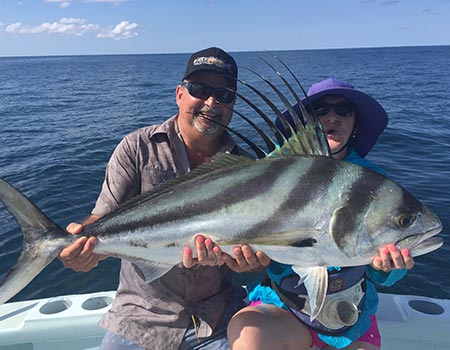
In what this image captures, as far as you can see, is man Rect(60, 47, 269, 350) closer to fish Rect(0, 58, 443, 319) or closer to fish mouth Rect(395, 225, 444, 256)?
fish Rect(0, 58, 443, 319)

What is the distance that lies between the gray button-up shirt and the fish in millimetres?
590

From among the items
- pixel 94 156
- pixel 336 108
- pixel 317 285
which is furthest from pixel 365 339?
pixel 94 156

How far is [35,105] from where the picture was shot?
24.3m

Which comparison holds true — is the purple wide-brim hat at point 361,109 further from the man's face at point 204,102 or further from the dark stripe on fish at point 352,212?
the dark stripe on fish at point 352,212

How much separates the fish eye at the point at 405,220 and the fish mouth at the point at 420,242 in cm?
8

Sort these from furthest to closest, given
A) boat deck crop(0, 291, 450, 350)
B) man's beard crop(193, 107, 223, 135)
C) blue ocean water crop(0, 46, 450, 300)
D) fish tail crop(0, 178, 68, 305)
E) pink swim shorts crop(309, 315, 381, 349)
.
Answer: blue ocean water crop(0, 46, 450, 300) → boat deck crop(0, 291, 450, 350) → man's beard crop(193, 107, 223, 135) → pink swim shorts crop(309, 315, 381, 349) → fish tail crop(0, 178, 68, 305)

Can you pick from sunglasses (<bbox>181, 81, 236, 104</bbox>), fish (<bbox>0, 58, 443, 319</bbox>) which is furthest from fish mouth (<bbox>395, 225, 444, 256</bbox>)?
sunglasses (<bbox>181, 81, 236, 104</bbox>)

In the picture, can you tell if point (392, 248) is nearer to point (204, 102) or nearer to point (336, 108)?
point (336, 108)

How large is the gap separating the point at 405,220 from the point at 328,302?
3.02 ft

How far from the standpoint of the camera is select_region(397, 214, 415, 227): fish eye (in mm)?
2354

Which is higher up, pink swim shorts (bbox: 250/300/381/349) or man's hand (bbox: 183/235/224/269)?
man's hand (bbox: 183/235/224/269)

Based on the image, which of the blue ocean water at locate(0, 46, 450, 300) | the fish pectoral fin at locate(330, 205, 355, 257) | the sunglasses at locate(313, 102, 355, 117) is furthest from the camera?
the blue ocean water at locate(0, 46, 450, 300)

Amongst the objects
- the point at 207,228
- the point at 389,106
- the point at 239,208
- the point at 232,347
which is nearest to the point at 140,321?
the point at 232,347

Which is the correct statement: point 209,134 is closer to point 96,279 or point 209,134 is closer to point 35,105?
point 96,279
